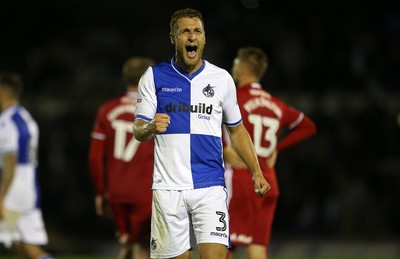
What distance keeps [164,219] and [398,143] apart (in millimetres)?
11658

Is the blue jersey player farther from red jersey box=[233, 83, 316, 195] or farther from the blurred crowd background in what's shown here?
the blurred crowd background

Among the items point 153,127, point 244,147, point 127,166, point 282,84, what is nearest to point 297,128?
point 127,166

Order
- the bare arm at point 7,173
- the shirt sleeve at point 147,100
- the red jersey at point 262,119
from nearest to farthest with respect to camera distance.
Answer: the shirt sleeve at point 147,100 < the red jersey at point 262,119 < the bare arm at point 7,173

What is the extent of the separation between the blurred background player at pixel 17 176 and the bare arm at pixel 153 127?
12.2 ft

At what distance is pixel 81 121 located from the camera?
17.2 meters

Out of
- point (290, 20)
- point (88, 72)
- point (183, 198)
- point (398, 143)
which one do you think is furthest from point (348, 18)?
point (183, 198)

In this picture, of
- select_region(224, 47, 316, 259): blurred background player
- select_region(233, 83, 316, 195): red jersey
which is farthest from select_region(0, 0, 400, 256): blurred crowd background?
select_region(233, 83, 316, 195): red jersey

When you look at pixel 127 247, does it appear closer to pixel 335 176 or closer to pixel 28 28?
pixel 335 176

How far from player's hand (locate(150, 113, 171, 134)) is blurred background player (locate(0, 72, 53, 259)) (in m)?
3.97

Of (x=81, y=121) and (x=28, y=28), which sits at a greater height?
(x=28, y=28)

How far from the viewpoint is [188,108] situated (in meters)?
6.34

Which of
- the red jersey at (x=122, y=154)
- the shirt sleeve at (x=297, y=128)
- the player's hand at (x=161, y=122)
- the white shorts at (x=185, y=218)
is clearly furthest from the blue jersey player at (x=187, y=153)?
the red jersey at (x=122, y=154)

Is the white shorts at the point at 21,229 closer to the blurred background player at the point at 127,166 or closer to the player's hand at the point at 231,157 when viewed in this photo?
the blurred background player at the point at 127,166

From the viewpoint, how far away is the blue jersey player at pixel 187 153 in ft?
20.6
